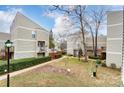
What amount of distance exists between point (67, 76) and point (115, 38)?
0.86 metres

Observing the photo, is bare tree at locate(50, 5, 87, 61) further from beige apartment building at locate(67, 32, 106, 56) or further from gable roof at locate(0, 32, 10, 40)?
gable roof at locate(0, 32, 10, 40)

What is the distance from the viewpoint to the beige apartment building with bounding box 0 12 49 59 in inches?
127

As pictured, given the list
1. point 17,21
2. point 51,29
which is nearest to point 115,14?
point 51,29

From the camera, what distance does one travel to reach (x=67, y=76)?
3277mm

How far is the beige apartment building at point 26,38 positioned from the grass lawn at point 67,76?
266 millimetres

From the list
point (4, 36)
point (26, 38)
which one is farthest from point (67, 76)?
point (4, 36)

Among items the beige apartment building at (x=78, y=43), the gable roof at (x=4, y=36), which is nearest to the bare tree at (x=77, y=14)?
the beige apartment building at (x=78, y=43)

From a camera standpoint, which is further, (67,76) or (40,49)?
(40,49)

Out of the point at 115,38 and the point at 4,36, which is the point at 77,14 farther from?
the point at 4,36

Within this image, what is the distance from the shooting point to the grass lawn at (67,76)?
3.20 metres

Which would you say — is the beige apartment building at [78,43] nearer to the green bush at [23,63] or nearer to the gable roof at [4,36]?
the green bush at [23,63]

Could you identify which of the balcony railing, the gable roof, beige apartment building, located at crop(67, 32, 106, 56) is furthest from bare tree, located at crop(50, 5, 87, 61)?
the gable roof

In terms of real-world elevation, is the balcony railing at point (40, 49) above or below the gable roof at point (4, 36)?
below
